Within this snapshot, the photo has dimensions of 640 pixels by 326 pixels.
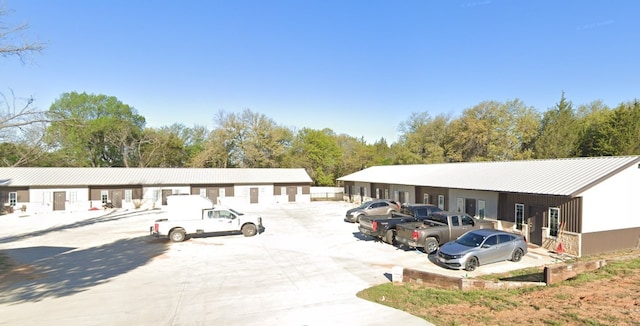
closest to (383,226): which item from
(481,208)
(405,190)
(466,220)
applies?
(466,220)

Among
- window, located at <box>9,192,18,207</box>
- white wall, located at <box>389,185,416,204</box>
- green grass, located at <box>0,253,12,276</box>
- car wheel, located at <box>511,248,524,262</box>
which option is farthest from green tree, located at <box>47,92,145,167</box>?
car wheel, located at <box>511,248,524,262</box>

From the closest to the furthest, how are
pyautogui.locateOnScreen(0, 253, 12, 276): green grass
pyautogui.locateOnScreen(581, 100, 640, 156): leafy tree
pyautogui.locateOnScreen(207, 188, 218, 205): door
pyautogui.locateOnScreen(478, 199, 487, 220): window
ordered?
pyautogui.locateOnScreen(0, 253, 12, 276): green grass → pyautogui.locateOnScreen(478, 199, 487, 220): window → pyautogui.locateOnScreen(207, 188, 218, 205): door → pyautogui.locateOnScreen(581, 100, 640, 156): leafy tree

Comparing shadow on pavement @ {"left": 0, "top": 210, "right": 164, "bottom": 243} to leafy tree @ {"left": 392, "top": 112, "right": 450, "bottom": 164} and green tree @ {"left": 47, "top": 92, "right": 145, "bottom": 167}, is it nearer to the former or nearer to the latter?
green tree @ {"left": 47, "top": 92, "right": 145, "bottom": 167}

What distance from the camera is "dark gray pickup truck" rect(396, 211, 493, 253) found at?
578 inches

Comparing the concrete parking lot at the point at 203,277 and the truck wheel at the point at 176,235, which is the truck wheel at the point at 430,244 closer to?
the concrete parking lot at the point at 203,277

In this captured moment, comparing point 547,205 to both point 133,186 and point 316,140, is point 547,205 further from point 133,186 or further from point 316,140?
Result: point 316,140

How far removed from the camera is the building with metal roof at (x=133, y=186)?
102ft

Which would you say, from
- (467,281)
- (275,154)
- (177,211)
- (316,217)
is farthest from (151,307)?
(275,154)

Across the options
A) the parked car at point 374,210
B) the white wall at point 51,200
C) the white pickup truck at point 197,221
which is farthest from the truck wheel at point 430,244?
the white wall at point 51,200

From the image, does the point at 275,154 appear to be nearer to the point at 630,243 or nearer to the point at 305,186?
the point at 305,186

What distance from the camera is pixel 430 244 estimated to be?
14.8 m

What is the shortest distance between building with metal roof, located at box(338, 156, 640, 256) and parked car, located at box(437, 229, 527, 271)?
3.04 m

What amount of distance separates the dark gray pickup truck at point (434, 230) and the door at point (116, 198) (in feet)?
95.5

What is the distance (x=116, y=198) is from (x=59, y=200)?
4.62 m
